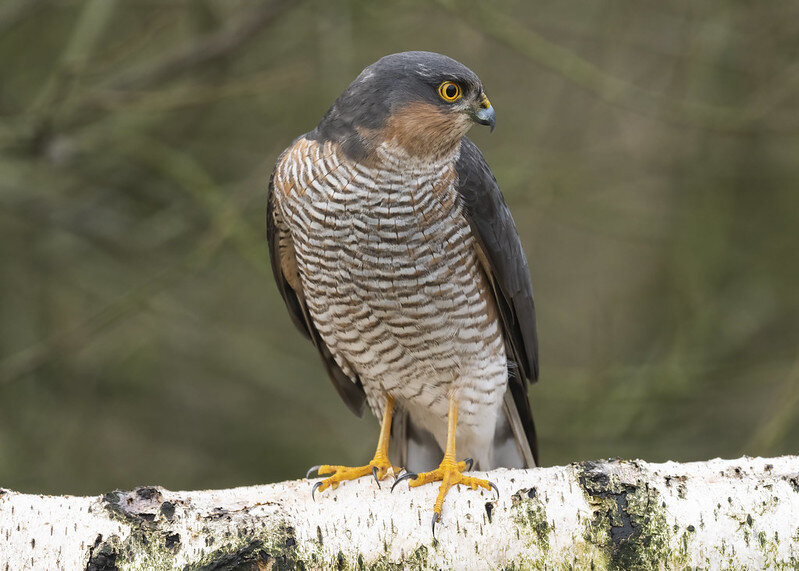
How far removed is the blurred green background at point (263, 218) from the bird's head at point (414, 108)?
1.32 metres

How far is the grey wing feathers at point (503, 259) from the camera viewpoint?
3.82 meters

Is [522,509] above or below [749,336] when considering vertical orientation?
below

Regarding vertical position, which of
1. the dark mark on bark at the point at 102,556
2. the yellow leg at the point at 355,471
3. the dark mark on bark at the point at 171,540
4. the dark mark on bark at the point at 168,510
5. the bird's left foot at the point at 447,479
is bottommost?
the dark mark on bark at the point at 102,556

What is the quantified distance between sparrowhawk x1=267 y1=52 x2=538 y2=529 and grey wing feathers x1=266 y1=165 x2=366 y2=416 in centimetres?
1

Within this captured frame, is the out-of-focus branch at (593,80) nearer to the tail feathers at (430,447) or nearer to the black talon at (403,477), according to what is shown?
the tail feathers at (430,447)

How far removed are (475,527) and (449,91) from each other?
168 cm

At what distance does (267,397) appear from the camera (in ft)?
22.4

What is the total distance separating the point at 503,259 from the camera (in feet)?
13.1

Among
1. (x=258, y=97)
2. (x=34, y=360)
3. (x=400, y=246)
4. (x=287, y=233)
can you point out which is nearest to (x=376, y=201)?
(x=400, y=246)

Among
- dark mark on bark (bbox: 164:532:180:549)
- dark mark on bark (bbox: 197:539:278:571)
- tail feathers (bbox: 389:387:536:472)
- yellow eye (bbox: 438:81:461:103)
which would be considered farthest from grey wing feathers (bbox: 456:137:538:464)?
dark mark on bark (bbox: 164:532:180:549)

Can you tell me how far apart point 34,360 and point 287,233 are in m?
1.81

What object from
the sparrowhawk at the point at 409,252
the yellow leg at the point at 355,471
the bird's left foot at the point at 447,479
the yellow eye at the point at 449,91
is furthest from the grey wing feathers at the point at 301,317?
the bird's left foot at the point at 447,479

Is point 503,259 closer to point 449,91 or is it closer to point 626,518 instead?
point 449,91

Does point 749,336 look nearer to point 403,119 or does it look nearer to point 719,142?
point 719,142
